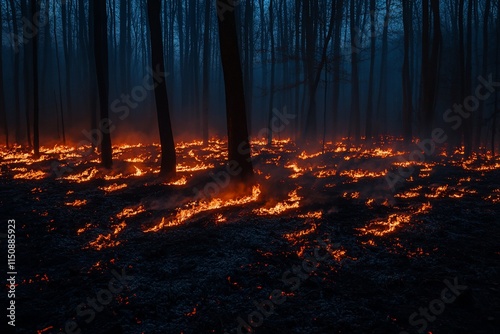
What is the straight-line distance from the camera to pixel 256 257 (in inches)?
187

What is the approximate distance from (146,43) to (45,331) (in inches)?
1441

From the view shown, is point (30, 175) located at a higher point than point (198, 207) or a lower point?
higher

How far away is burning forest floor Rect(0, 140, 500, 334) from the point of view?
327cm

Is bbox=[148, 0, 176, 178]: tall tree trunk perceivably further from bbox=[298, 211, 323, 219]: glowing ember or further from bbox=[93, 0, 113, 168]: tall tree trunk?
bbox=[298, 211, 323, 219]: glowing ember

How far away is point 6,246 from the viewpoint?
17.2 feet

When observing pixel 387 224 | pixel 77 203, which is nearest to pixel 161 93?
pixel 77 203

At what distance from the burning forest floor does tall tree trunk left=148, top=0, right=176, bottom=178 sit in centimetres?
86

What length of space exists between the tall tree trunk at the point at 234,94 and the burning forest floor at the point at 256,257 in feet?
2.79

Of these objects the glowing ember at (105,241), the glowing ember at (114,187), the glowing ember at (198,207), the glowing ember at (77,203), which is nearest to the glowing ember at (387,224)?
the glowing ember at (198,207)

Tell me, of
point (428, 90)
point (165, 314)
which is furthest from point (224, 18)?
point (428, 90)

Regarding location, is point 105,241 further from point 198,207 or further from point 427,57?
point 427,57

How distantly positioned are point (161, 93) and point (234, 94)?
309cm

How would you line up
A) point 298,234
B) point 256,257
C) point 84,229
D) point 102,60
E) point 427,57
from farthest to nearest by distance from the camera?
point 427,57, point 102,60, point 84,229, point 298,234, point 256,257

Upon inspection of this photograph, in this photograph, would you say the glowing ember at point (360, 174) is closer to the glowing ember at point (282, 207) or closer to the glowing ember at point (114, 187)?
the glowing ember at point (282, 207)
